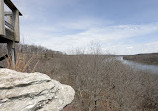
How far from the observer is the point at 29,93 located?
2146 millimetres

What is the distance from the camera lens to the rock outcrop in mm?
1982

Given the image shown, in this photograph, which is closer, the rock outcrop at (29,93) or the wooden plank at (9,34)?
the rock outcrop at (29,93)

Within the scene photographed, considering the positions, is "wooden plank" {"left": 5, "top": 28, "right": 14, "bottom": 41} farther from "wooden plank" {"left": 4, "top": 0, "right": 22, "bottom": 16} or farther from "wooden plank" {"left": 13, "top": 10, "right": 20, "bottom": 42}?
"wooden plank" {"left": 4, "top": 0, "right": 22, "bottom": 16}

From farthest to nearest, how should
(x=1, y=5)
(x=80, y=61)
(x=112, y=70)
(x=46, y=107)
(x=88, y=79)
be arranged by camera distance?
(x=80, y=61), (x=112, y=70), (x=88, y=79), (x=1, y=5), (x=46, y=107)

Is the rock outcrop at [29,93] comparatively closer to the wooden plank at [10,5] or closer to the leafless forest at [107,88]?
the wooden plank at [10,5]

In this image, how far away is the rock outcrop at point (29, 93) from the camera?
1.98 m

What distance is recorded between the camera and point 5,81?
6.84 feet

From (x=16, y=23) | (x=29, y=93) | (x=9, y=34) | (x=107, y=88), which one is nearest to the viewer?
(x=29, y=93)

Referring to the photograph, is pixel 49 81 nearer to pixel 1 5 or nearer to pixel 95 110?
pixel 1 5

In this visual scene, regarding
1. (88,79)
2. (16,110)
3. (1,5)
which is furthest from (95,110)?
(1,5)

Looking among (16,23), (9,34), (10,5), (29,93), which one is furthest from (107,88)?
(10,5)

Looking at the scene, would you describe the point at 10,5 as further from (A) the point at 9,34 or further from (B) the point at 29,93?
(B) the point at 29,93

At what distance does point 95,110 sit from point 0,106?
8990 mm

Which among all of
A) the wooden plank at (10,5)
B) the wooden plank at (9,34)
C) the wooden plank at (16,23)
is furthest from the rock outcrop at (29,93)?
the wooden plank at (10,5)
